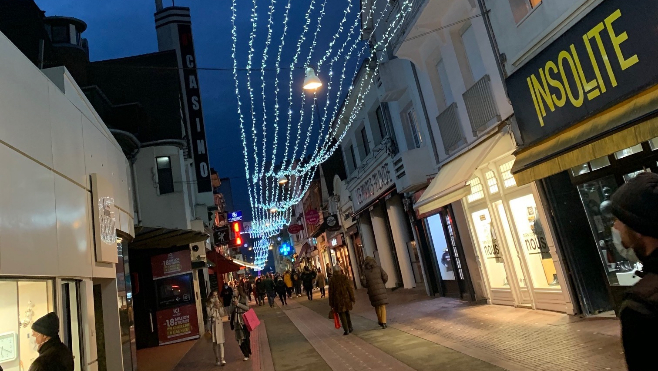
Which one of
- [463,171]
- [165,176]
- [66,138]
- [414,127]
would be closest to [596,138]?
[463,171]

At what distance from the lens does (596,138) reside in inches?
265

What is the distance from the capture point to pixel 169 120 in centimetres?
2111

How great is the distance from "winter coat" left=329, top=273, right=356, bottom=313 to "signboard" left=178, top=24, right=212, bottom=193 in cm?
1275

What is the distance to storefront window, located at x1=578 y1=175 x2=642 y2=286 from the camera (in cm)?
794

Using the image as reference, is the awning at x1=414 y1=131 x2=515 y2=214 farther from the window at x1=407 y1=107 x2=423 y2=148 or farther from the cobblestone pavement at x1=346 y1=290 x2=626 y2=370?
the window at x1=407 y1=107 x2=423 y2=148

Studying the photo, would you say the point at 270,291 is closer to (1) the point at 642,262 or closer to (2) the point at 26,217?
(2) the point at 26,217

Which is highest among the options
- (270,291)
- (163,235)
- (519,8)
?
(519,8)

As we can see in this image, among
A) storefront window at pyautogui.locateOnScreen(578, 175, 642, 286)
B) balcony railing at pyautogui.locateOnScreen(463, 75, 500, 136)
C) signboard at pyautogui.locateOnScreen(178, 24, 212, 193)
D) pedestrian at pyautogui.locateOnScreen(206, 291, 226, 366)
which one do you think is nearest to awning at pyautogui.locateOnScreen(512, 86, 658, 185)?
storefront window at pyautogui.locateOnScreen(578, 175, 642, 286)

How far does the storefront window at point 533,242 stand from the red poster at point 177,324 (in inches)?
493

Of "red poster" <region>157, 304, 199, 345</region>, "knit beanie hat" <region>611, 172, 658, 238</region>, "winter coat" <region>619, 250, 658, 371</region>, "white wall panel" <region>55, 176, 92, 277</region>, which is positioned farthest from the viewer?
"red poster" <region>157, 304, 199, 345</region>

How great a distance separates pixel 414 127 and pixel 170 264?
34.9 feet

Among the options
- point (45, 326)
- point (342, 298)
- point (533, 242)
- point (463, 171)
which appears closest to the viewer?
point (45, 326)

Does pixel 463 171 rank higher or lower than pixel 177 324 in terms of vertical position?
higher

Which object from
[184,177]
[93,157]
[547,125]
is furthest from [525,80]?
[184,177]
